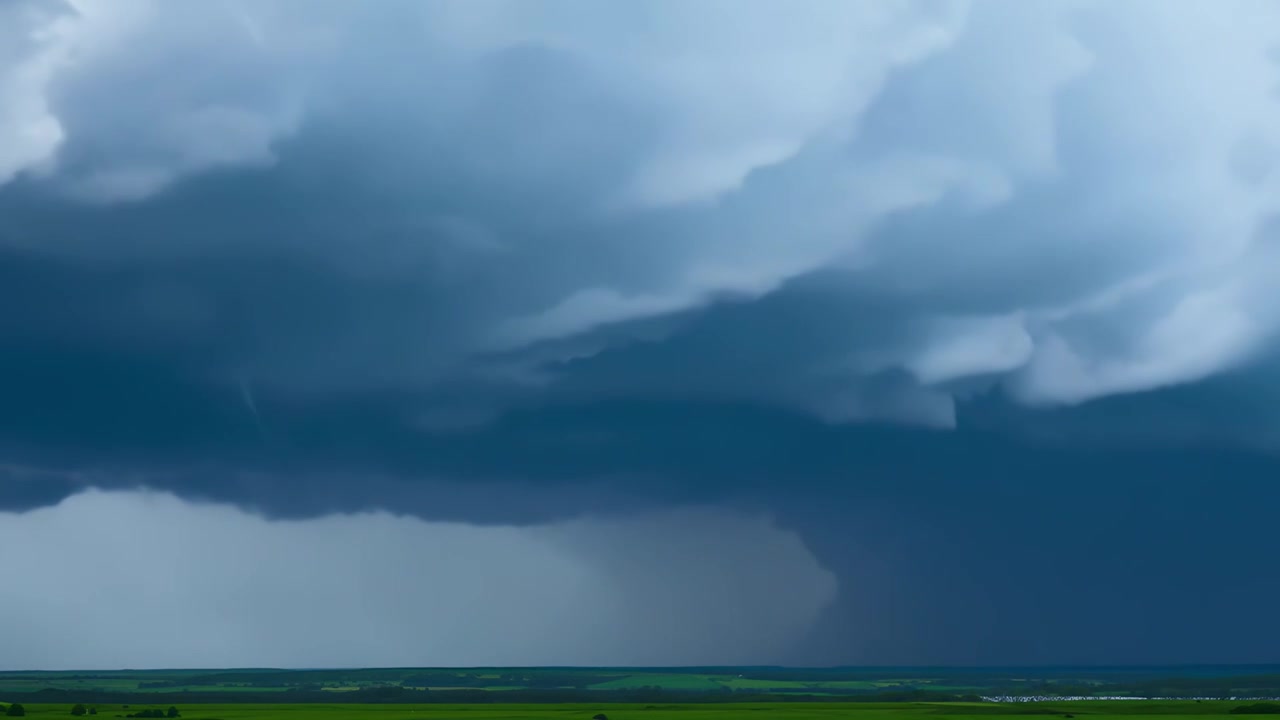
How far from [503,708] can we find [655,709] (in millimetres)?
23839

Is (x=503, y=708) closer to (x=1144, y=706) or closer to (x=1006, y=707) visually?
(x=1006, y=707)

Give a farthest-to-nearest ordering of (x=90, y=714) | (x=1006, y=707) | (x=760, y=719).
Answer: (x=1006, y=707), (x=90, y=714), (x=760, y=719)

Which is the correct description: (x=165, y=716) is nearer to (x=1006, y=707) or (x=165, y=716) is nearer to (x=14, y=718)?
(x=14, y=718)

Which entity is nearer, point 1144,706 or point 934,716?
point 934,716

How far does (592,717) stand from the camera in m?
157

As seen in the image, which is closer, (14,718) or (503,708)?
(14,718)

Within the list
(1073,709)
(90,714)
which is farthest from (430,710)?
(1073,709)

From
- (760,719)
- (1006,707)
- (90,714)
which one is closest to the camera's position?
(760,719)

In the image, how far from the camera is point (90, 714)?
169 meters

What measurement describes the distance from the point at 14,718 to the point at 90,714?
1478cm

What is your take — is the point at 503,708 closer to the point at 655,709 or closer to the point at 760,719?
the point at 655,709

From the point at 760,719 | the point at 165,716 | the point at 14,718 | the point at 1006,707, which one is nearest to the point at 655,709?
the point at 760,719

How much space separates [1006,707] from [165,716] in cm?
11673

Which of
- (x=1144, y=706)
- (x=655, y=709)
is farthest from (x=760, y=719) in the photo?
(x=1144, y=706)
